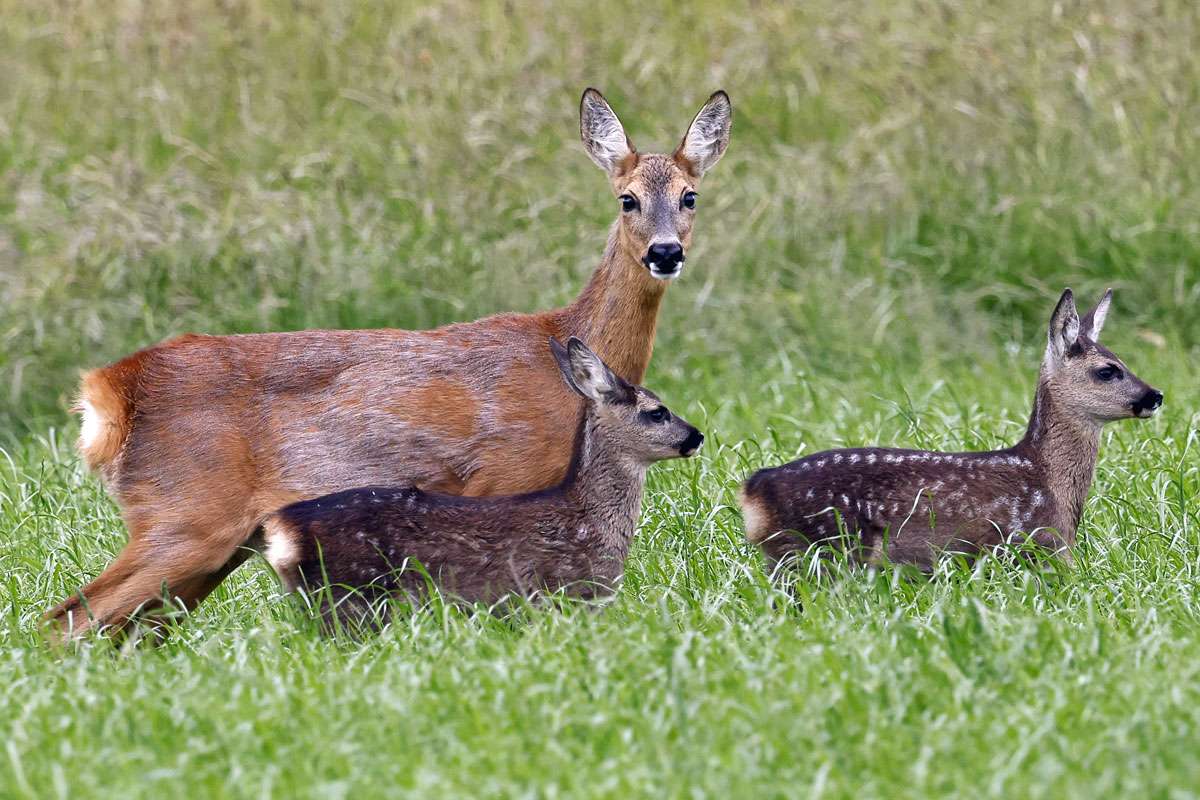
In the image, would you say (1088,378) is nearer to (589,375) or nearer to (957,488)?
(957,488)

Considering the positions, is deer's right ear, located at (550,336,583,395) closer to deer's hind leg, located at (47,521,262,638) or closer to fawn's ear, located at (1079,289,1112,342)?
deer's hind leg, located at (47,521,262,638)

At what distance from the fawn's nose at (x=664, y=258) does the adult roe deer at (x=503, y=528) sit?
0.54 metres

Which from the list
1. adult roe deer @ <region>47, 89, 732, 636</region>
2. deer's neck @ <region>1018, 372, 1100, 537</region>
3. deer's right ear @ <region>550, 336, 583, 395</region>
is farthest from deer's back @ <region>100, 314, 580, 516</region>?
deer's neck @ <region>1018, 372, 1100, 537</region>

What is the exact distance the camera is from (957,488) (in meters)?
5.24

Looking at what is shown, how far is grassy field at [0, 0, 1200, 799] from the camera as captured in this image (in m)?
3.67

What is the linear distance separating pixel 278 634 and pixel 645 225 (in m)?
1.94

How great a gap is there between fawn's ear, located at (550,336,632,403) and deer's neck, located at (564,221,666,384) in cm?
43

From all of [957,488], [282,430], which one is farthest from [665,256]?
[282,430]

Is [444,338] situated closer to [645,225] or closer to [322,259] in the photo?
[645,225]

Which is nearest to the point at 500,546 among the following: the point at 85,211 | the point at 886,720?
the point at 886,720

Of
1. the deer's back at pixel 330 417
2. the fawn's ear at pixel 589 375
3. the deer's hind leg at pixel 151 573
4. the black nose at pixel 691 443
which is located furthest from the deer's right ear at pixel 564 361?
the deer's hind leg at pixel 151 573

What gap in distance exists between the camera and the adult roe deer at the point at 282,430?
5.09 meters

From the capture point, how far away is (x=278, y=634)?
470 cm

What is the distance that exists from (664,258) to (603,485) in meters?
0.91
